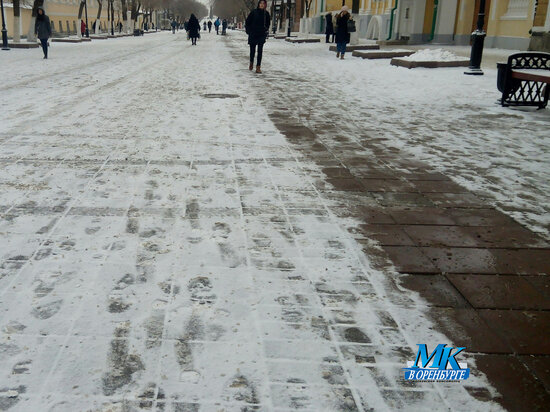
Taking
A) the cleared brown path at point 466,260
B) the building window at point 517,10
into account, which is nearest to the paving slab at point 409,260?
the cleared brown path at point 466,260

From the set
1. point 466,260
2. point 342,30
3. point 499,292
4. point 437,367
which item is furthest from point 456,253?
point 342,30

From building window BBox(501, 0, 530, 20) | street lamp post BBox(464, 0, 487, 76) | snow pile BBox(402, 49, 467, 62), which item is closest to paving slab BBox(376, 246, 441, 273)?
street lamp post BBox(464, 0, 487, 76)

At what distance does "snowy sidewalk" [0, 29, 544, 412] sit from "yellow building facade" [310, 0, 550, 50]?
18737mm

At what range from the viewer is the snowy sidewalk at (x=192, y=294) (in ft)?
7.35

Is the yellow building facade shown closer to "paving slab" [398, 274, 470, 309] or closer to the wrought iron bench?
the wrought iron bench

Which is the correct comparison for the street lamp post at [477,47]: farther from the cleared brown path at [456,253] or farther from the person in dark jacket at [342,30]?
the cleared brown path at [456,253]

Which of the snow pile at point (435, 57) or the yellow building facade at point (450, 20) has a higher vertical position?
the yellow building facade at point (450, 20)

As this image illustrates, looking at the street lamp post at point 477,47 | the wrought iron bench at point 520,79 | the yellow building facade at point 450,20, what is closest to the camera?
the wrought iron bench at point 520,79

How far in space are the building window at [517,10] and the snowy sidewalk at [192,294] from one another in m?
20.7

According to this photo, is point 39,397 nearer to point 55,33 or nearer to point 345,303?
point 345,303

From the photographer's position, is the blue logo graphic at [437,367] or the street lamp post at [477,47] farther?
the street lamp post at [477,47]

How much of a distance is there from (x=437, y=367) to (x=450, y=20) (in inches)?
1213

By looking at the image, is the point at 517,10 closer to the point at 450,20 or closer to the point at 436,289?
the point at 450,20

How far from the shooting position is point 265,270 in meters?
3.33
